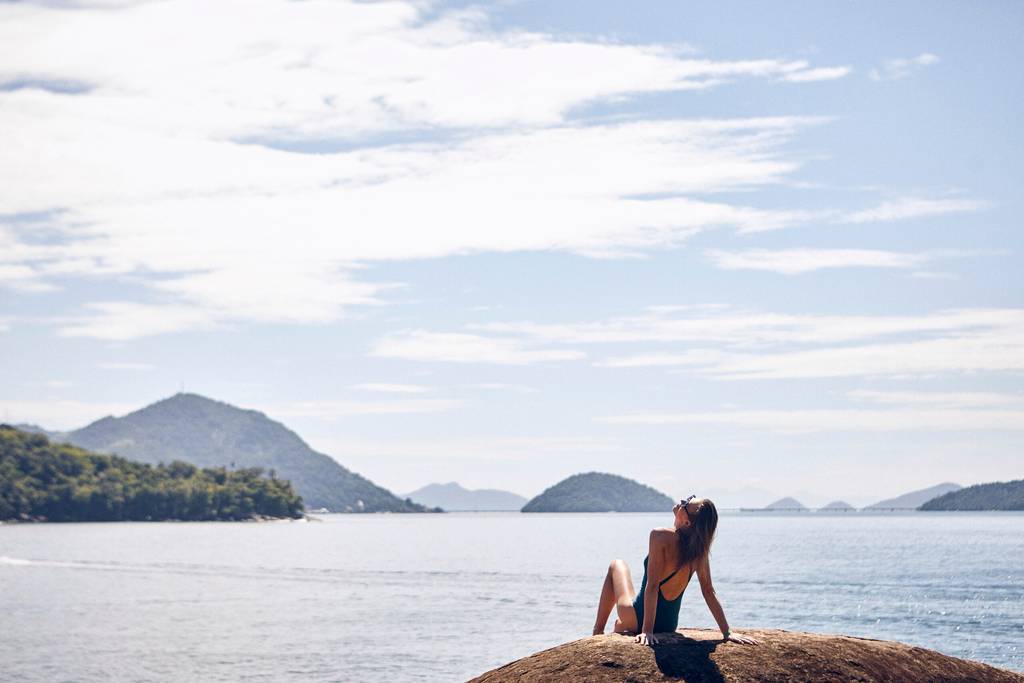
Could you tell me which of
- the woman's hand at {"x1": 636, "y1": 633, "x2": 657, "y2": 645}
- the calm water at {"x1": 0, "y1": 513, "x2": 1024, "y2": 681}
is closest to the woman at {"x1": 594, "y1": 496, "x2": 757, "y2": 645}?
the woman's hand at {"x1": 636, "y1": 633, "x2": 657, "y2": 645}

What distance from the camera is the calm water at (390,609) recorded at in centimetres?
4509

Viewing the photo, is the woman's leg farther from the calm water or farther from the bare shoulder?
the calm water

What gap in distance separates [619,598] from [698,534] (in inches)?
60.4

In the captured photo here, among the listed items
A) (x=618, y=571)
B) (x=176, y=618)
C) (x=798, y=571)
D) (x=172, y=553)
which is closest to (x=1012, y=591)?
(x=798, y=571)

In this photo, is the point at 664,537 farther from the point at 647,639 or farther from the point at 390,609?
the point at 390,609

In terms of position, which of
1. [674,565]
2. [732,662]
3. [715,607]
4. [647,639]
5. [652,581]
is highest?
[674,565]

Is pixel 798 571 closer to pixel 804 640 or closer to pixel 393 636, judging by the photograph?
pixel 393 636

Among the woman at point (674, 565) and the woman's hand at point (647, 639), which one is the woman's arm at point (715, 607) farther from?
the woman's hand at point (647, 639)

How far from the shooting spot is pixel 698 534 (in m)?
13.5

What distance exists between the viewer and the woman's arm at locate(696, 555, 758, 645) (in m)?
12.9

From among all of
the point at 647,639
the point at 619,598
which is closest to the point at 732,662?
the point at 647,639

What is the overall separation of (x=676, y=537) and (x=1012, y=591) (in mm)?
72382

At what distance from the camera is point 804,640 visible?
42.9 ft

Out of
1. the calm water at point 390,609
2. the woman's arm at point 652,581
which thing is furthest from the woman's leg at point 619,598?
the calm water at point 390,609
